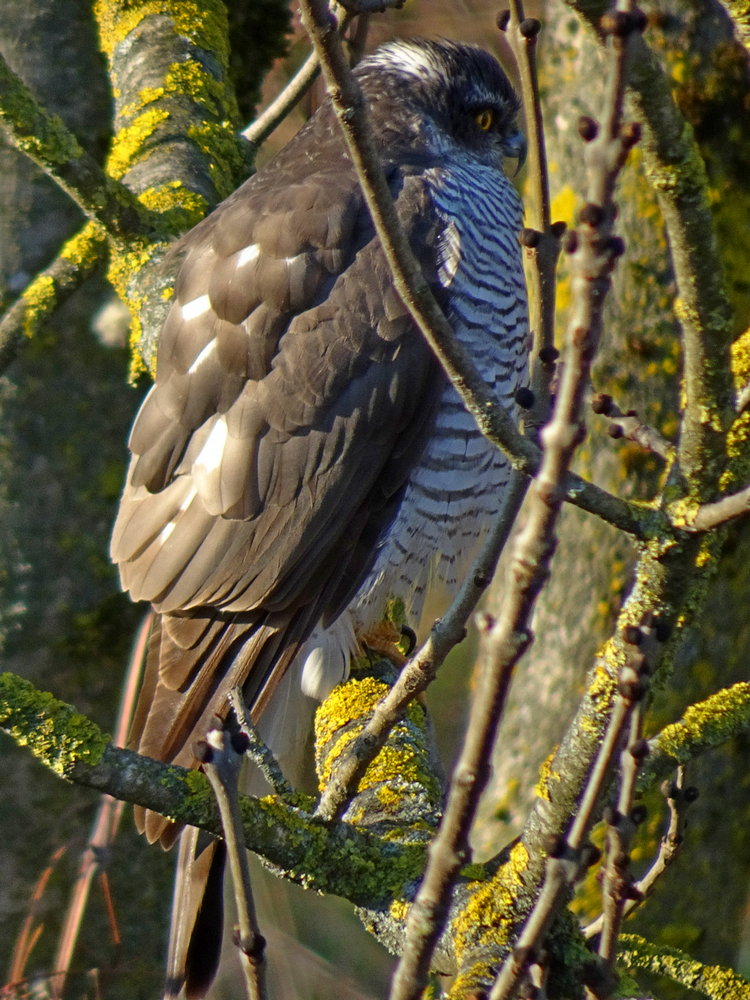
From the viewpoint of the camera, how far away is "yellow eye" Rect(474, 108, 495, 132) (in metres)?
3.14

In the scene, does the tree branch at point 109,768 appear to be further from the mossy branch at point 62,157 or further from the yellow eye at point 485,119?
the yellow eye at point 485,119

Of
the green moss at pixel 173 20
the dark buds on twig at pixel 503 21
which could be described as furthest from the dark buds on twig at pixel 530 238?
the green moss at pixel 173 20

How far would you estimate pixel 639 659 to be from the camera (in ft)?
3.32

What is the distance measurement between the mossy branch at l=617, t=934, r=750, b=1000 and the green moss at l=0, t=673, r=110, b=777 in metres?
A: 0.89

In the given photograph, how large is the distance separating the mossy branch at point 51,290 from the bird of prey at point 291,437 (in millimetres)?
371

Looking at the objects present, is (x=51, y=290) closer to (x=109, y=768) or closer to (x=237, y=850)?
(x=109, y=768)

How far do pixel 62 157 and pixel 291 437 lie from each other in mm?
780

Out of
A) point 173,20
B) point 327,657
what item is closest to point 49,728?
point 327,657

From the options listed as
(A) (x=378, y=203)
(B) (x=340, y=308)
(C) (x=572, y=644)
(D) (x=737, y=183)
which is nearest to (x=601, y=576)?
(C) (x=572, y=644)

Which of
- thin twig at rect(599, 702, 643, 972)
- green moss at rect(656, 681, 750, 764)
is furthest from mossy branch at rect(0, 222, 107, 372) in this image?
thin twig at rect(599, 702, 643, 972)

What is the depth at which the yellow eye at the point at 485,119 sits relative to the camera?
123 inches

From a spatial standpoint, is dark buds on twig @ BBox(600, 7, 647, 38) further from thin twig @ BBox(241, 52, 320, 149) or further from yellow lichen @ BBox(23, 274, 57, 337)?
thin twig @ BBox(241, 52, 320, 149)

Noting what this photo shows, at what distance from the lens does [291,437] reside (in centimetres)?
258

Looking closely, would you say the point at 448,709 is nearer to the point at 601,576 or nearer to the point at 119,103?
the point at 601,576
